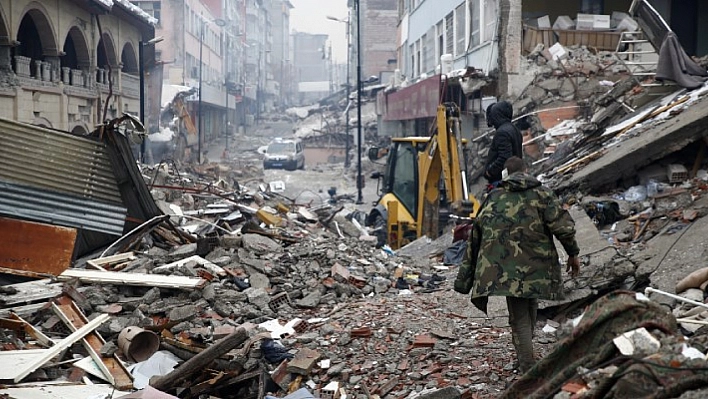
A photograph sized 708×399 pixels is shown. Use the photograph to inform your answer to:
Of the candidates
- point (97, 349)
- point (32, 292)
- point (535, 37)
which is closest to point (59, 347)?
point (97, 349)

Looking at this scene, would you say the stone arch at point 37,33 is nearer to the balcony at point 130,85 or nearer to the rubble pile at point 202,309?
the balcony at point 130,85

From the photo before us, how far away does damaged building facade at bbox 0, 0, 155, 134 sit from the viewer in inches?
656

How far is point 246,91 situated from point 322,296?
68.7m

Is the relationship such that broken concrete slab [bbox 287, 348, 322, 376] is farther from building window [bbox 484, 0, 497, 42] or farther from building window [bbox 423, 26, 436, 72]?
building window [bbox 423, 26, 436, 72]

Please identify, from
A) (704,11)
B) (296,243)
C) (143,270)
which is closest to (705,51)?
(704,11)

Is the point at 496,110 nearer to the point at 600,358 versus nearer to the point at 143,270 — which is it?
the point at 143,270

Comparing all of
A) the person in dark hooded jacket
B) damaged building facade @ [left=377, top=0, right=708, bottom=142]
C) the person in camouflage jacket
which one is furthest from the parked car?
the person in camouflage jacket

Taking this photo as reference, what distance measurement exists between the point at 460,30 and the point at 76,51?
11569mm

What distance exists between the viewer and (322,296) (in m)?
9.23

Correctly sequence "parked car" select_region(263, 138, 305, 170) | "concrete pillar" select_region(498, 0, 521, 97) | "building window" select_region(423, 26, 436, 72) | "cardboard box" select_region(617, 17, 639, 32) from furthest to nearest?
1. "parked car" select_region(263, 138, 305, 170)
2. "building window" select_region(423, 26, 436, 72)
3. "cardboard box" select_region(617, 17, 639, 32)
4. "concrete pillar" select_region(498, 0, 521, 97)

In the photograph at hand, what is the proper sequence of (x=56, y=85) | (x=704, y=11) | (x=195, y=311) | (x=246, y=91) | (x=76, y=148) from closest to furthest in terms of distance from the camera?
(x=195, y=311)
(x=76, y=148)
(x=56, y=85)
(x=704, y=11)
(x=246, y=91)

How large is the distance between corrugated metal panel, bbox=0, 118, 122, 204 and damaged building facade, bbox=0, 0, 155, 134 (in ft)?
15.1

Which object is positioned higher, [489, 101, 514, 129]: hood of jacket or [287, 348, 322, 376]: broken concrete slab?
[489, 101, 514, 129]: hood of jacket

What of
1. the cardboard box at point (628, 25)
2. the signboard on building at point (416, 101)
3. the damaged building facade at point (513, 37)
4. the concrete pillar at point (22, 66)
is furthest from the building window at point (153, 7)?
the cardboard box at point (628, 25)
